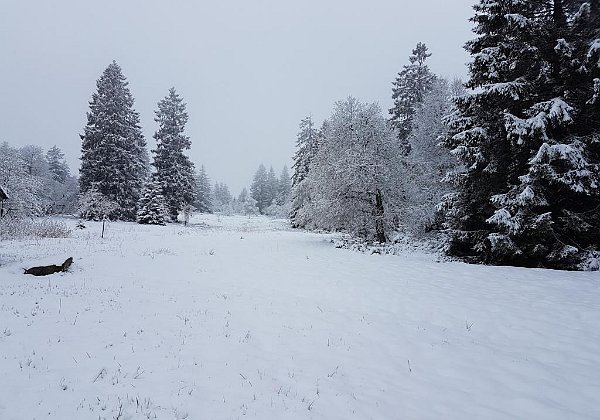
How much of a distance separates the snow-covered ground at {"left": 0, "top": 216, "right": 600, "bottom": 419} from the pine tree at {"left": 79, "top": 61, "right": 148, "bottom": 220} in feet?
96.0

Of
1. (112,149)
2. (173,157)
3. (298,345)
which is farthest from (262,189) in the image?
(298,345)

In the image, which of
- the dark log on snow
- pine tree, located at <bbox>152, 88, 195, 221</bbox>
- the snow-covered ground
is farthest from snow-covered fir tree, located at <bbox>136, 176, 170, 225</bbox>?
the dark log on snow

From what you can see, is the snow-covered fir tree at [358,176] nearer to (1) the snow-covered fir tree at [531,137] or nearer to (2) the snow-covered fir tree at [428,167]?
(2) the snow-covered fir tree at [428,167]

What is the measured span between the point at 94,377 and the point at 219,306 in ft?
12.5

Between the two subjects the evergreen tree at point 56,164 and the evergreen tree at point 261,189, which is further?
the evergreen tree at point 261,189

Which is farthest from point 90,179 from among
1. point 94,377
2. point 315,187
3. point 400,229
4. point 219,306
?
point 94,377

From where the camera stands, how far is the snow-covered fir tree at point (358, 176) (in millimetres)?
21359

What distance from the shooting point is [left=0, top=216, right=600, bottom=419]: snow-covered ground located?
15.7 feet

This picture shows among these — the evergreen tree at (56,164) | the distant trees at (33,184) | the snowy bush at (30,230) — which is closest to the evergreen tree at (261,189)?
the distant trees at (33,184)

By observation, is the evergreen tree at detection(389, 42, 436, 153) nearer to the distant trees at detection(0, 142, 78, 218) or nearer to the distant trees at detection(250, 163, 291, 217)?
the distant trees at detection(0, 142, 78, 218)

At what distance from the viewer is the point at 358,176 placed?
21.1m

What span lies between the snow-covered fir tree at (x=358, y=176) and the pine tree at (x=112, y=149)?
26241 mm

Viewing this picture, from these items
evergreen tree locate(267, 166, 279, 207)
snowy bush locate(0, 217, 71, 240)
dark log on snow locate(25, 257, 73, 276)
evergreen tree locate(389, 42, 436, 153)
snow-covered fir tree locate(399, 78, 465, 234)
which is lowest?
dark log on snow locate(25, 257, 73, 276)

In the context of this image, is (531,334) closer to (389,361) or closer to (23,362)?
(389,361)
